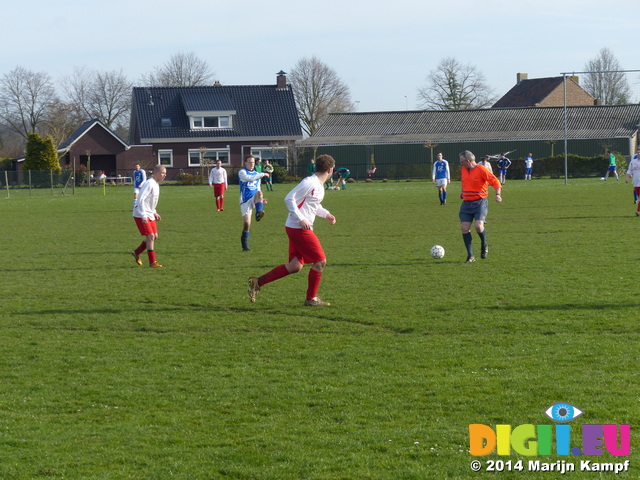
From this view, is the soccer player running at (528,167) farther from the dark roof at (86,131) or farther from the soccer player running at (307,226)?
the soccer player running at (307,226)

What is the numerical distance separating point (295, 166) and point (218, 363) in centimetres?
5720

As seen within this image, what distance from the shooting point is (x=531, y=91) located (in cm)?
8938

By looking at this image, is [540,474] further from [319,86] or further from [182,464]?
[319,86]

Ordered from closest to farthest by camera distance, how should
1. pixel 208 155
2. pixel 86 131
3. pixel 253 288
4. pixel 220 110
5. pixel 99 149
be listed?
pixel 253 288, pixel 86 131, pixel 99 149, pixel 208 155, pixel 220 110

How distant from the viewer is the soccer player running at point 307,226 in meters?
10.1

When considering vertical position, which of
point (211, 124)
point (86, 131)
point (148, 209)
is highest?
point (211, 124)

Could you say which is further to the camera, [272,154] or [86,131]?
[272,154]

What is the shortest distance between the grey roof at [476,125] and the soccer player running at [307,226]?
57.9 m

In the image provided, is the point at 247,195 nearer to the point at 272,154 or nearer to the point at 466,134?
the point at 466,134

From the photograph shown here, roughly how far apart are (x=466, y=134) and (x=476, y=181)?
56871mm

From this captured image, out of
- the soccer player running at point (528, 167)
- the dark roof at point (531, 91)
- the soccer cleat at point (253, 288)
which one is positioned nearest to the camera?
the soccer cleat at point (253, 288)

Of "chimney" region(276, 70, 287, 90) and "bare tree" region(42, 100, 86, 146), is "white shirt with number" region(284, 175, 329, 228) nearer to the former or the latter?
"chimney" region(276, 70, 287, 90)

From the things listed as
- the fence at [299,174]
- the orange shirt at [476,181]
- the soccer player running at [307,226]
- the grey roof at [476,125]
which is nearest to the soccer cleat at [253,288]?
the soccer player running at [307,226]

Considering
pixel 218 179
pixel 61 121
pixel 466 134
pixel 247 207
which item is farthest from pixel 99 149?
pixel 247 207
